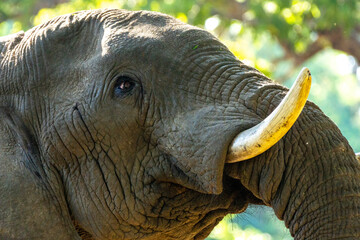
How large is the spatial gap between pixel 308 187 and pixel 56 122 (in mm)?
1401

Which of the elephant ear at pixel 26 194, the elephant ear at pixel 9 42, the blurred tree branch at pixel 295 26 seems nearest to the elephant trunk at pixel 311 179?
the elephant ear at pixel 26 194

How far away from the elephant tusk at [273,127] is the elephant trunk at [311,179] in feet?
0.61

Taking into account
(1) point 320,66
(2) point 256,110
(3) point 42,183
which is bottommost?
(1) point 320,66

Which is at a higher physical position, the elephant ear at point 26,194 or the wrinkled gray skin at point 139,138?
the wrinkled gray skin at point 139,138

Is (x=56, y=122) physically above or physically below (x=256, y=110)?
below

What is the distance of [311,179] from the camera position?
136 inches

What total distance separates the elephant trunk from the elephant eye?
0.71m

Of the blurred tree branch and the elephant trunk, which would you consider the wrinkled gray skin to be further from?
the blurred tree branch

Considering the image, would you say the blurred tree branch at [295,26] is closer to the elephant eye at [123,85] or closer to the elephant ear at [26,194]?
the elephant eye at [123,85]

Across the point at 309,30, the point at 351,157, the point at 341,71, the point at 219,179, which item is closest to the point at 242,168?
the point at 219,179

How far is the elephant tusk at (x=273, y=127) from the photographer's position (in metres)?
3.05

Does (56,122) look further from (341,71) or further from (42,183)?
(341,71)

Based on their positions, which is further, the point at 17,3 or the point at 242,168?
the point at 17,3

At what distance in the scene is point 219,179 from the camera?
11.4 ft
